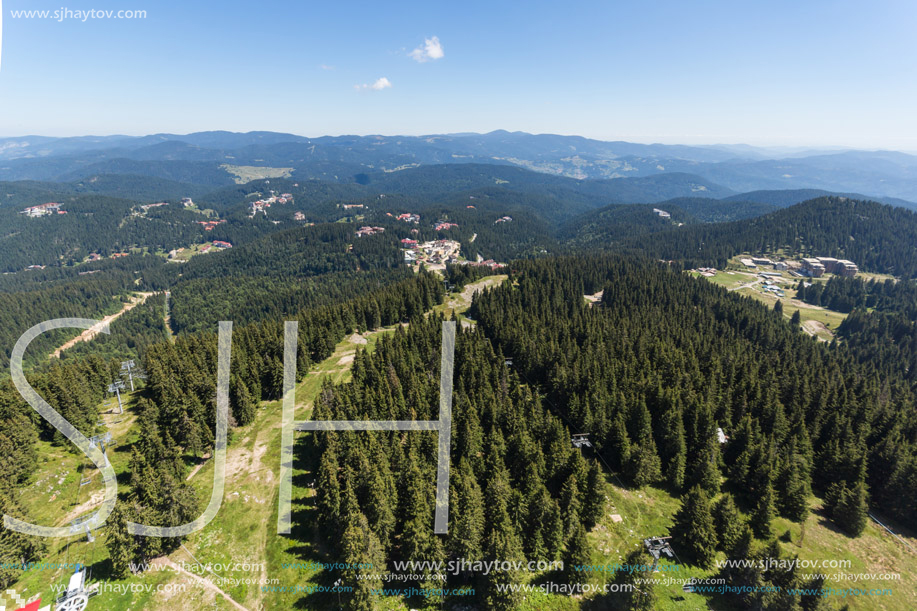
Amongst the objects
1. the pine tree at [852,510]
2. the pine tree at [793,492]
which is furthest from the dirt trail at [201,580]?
the pine tree at [852,510]

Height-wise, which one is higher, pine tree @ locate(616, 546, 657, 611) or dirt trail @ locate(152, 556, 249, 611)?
pine tree @ locate(616, 546, 657, 611)

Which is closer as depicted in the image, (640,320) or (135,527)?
(135,527)

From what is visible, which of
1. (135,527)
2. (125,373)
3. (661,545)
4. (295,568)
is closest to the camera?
(135,527)

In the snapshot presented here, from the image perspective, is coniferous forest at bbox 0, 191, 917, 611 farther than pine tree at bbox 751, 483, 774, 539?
No

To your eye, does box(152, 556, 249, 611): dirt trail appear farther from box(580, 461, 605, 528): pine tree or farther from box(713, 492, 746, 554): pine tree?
box(713, 492, 746, 554): pine tree

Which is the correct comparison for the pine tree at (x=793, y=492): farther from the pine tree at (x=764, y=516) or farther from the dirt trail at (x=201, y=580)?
the dirt trail at (x=201, y=580)

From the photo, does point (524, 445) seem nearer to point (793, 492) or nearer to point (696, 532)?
point (696, 532)

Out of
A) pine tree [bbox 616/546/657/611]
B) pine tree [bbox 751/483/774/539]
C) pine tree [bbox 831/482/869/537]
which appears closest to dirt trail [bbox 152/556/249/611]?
pine tree [bbox 616/546/657/611]

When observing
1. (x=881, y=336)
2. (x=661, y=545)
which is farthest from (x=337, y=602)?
(x=881, y=336)

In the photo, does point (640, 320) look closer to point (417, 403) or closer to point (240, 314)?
point (417, 403)
